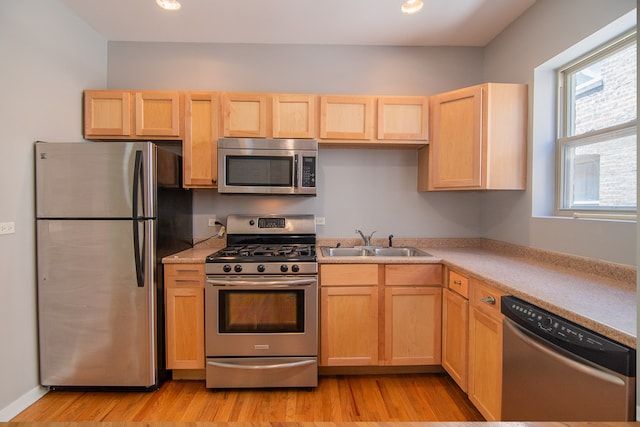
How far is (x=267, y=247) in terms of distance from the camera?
102 inches

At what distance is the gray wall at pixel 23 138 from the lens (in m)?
1.84

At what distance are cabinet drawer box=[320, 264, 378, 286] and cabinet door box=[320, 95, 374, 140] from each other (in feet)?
3.53

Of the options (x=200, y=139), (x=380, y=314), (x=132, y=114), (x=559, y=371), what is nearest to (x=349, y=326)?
(x=380, y=314)

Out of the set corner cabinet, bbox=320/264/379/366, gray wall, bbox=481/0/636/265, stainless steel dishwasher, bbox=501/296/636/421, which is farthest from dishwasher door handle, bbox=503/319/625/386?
corner cabinet, bbox=320/264/379/366

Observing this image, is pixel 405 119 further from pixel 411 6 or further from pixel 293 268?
pixel 293 268

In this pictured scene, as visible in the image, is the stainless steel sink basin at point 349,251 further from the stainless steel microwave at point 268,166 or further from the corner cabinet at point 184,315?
the corner cabinet at point 184,315

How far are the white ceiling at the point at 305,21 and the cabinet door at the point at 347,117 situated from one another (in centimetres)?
61

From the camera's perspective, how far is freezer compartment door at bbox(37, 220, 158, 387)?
2.04 m

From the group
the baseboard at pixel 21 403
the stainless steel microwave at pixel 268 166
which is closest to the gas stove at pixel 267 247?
the stainless steel microwave at pixel 268 166

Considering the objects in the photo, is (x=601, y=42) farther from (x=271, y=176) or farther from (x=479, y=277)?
(x=271, y=176)

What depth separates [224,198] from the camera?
2.81m

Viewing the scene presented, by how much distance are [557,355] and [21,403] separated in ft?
9.99

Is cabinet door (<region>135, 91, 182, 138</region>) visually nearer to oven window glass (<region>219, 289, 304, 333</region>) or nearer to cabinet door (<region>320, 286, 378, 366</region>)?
oven window glass (<region>219, 289, 304, 333</region>)

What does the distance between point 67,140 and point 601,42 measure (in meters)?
3.74
